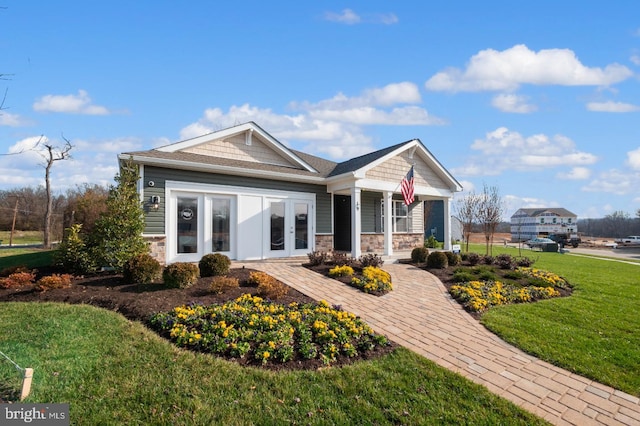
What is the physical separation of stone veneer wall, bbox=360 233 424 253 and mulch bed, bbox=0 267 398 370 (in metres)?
7.73

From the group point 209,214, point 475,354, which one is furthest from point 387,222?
point 475,354

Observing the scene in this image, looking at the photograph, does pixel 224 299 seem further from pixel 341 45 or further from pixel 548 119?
pixel 548 119

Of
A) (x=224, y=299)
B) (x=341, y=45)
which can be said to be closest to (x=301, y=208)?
(x=341, y=45)

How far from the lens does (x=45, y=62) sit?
5887mm

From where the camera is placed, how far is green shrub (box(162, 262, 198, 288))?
6.34m

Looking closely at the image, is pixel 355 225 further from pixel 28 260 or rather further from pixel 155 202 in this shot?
pixel 28 260

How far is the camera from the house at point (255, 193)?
9.44 m

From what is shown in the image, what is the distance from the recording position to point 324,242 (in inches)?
503

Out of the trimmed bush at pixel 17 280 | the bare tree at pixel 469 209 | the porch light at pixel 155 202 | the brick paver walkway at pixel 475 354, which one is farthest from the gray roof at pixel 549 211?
the trimmed bush at pixel 17 280

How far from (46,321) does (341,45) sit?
33.0 ft

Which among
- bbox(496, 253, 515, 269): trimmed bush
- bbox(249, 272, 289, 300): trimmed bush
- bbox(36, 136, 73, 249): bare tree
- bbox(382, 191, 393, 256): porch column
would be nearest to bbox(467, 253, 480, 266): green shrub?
bbox(496, 253, 515, 269): trimmed bush

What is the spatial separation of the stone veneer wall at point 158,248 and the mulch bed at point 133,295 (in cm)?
198

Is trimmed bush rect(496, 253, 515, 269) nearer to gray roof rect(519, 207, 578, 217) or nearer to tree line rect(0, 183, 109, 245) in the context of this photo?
tree line rect(0, 183, 109, 245)

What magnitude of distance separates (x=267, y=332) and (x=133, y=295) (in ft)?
10.8
